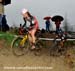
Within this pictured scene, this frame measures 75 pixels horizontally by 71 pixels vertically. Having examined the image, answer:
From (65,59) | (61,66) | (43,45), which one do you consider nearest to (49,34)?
(43,45)

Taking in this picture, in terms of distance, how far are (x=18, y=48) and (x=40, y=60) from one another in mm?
1078

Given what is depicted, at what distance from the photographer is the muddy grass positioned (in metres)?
14.8

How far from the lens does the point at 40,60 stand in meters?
16.2

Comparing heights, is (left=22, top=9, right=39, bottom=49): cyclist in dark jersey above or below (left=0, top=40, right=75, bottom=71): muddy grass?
above

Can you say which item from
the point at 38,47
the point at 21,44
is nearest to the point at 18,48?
the point at 21,44

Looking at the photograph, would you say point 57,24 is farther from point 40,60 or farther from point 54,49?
point 40,60

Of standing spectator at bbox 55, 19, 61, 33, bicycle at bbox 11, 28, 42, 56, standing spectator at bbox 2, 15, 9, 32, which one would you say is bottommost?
standing spectator at bbox 2, 15, 9, 32

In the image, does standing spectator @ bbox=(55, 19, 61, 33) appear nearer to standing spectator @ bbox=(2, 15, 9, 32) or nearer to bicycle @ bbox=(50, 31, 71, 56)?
bicycle @ bbox=(50, 31, 71, 56)

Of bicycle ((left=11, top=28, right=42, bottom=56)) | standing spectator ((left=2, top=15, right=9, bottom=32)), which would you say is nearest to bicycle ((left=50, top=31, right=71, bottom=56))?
bicycle ((left=11, top=28, right=42, bottom=56))

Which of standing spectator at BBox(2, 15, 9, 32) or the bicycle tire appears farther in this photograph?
standing spectator at BBox(2, 15, 9, 32)

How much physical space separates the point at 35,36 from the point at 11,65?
7.95ft

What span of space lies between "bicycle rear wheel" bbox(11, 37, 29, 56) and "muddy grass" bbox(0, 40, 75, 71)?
0.17 meters

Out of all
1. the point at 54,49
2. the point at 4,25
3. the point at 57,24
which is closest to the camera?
the point at 54,49

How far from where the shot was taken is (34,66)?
14.8 meters
